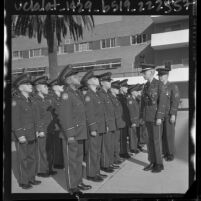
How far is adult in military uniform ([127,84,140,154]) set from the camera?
3934mm

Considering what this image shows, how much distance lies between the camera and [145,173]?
12.5ft

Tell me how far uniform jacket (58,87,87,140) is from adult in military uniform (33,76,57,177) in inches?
8.4

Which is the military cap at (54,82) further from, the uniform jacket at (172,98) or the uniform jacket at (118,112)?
the uniform jacket at (172,98)

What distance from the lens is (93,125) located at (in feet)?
12.6

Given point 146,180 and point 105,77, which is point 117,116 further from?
point 146,180

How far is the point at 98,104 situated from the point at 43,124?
66cm

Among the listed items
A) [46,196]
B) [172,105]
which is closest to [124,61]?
[172,105]

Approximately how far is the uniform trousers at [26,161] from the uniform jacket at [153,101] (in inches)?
51.7

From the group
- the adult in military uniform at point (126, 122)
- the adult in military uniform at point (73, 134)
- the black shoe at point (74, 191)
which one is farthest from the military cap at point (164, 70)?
the black shoe at point (74, 191)

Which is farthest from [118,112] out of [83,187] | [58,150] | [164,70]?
[83,187]

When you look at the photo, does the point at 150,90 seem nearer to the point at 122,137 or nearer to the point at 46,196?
the point at 122,137

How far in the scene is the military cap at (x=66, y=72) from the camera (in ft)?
12.7

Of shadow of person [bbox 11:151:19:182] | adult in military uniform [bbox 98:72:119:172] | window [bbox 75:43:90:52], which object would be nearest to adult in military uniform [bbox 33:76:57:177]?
shadow of person [bbox 11:151:19:182]

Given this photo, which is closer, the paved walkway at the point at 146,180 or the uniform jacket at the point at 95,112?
the paved walkway at the point at 146,180
